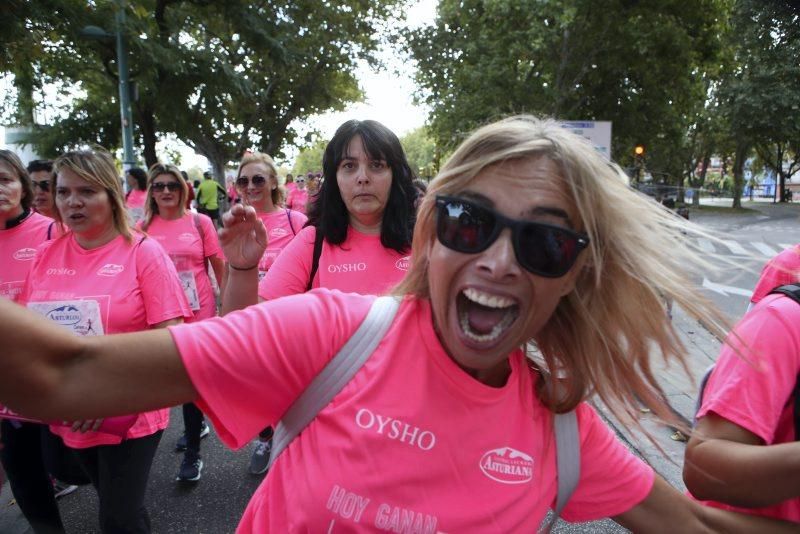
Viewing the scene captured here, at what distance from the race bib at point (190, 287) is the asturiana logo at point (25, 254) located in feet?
3.84

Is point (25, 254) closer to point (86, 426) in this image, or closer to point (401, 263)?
point (86, 426)

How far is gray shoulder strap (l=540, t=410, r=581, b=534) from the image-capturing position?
1.33 meters

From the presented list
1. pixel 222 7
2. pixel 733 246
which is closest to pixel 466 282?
pixel 733 246

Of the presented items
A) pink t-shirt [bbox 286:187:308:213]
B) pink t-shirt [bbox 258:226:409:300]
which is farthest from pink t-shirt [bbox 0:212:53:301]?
pink t-shirt [bbox 286:187:308:213]

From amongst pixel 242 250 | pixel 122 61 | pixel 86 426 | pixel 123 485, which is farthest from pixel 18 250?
pixel 122 61


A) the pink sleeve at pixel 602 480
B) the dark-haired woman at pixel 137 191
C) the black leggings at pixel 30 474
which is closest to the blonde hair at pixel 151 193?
the black leggings at pixel 30 474

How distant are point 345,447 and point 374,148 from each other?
203 centimetres

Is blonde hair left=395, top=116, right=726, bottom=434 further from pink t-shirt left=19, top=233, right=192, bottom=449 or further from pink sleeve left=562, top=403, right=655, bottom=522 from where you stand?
pink t-shirt left=19, top=233, right=192, bottom=449

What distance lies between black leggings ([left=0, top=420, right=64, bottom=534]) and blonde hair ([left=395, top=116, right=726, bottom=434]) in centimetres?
252

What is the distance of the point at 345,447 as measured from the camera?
1.16 m

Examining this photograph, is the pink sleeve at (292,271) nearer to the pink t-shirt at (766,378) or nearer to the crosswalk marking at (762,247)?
the pink t-shirt at (766,378)

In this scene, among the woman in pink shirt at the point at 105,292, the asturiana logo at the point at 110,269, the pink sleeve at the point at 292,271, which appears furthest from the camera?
the pink sleeve at the point at 292,271

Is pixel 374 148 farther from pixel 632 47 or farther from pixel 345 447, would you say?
pixel 632 47

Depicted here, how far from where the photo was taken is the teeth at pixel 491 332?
1.25m
